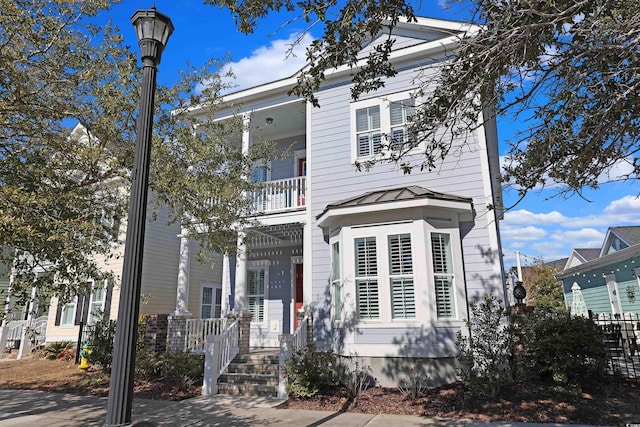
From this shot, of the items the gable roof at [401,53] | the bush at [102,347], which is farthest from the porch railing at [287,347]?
the gable roof at [401,53]

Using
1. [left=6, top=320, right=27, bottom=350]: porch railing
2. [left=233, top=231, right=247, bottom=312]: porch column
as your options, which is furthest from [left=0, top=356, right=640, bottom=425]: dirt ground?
[left=6, top=320, right=27, bottom=350]: porch railing

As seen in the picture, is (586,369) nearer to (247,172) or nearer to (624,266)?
(247,172)

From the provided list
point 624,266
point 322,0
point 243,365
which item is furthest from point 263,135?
point 624,266

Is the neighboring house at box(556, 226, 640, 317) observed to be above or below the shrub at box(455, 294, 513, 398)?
above

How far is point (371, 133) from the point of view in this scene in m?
10.6

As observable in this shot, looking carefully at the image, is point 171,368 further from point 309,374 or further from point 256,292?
point 256,292

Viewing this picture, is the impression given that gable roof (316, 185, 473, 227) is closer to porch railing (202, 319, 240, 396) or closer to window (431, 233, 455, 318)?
window (431, 233, 455, 318)

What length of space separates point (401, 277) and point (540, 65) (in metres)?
4.77

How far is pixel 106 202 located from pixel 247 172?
3373 mm

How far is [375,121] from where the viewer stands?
10695 millimetres

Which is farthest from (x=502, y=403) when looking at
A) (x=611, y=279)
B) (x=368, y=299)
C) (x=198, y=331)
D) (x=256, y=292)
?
(x=611, y=279)

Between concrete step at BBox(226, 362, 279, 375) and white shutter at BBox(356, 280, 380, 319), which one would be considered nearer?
white shutter at BBox(356, 280, 380, 319)

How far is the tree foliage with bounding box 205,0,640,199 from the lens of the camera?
456 cm

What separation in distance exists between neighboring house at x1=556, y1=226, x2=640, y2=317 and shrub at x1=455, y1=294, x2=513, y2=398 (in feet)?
24.9
